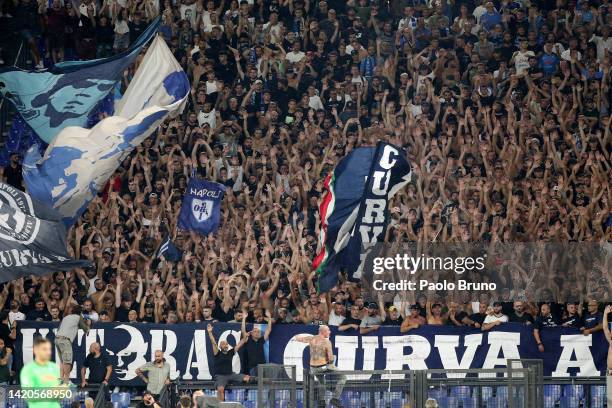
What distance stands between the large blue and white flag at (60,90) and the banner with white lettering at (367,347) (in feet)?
12.9

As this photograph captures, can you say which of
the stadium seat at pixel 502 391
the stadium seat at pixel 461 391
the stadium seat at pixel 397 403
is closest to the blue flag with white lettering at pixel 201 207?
the stadium seat at pixel 397 403

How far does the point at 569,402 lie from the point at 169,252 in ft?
26.4

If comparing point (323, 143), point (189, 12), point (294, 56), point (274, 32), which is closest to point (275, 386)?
point (323, 143)

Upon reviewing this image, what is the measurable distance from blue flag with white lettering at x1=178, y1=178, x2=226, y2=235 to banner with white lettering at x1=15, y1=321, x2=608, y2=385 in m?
2.76

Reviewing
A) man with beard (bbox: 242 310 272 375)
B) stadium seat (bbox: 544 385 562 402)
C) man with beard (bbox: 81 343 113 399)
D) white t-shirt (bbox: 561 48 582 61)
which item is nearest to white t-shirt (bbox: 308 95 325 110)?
white t-shirt (bbox: 561 48 582 61)

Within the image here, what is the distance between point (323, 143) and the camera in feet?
81.6

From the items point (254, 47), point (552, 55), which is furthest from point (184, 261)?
point (552, 55)

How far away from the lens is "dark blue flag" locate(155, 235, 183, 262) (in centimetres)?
2294

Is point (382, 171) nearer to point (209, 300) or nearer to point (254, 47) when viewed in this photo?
point (209, 300)

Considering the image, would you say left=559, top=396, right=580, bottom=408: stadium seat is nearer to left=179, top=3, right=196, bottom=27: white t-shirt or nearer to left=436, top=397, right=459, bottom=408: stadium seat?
left=436, top=397, right=459, bottom=408: stadium seat

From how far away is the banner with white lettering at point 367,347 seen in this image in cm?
2088

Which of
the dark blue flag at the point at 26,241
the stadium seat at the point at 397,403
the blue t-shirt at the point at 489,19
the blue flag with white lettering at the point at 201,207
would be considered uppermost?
the blue t-shirt at the point at 489,19

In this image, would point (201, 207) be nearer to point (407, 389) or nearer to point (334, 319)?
point (334, 319)

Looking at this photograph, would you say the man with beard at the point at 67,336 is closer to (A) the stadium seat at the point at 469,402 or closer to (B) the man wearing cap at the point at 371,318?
(B) the man wearing cap at the point at 371,318
